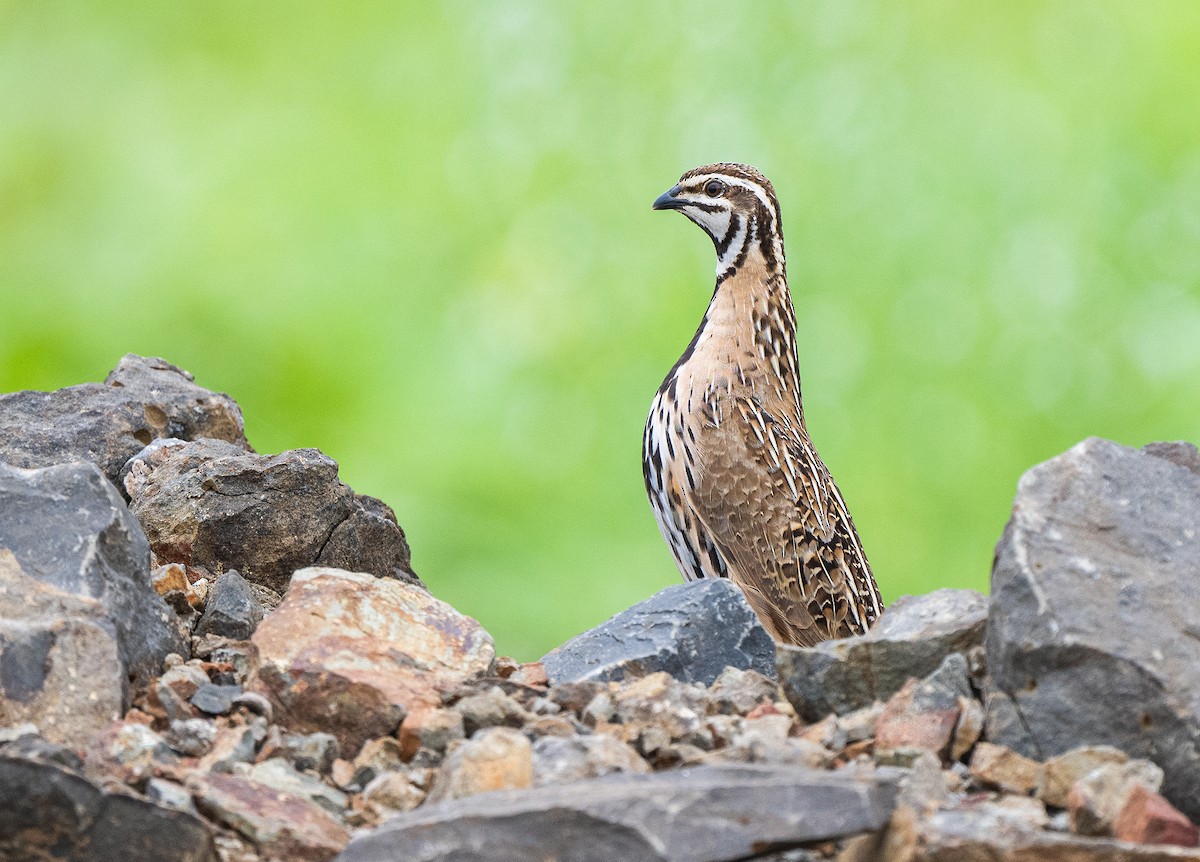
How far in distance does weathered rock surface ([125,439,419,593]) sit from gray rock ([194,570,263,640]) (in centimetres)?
33

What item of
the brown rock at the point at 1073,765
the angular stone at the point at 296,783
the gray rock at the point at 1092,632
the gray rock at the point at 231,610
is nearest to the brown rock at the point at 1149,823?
the brown rock at the point at 1073,765

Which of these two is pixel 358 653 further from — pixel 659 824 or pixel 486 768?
pixel 659 824

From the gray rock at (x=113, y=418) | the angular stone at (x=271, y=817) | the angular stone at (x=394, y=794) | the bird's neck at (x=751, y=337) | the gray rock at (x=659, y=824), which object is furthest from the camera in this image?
the bird's neck at (x=751, y=337)

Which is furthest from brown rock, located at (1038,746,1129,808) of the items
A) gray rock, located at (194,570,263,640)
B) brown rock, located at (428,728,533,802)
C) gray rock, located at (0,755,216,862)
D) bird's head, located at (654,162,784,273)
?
bird's head, located at (654,162,784,273)

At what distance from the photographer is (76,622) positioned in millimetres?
5031

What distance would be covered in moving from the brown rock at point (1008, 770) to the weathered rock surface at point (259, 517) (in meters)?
3.15

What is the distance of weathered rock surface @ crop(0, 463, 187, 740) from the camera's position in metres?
4.92

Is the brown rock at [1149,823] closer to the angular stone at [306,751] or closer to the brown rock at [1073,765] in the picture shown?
the brown rock at [1073,765]

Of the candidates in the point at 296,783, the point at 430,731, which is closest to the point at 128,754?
the point at 296,783

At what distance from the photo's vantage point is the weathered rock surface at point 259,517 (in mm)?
6887

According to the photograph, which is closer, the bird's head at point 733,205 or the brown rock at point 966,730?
the brown rock at point 966,730

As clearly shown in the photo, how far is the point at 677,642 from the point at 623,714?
0.79 m

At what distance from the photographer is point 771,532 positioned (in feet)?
28.4

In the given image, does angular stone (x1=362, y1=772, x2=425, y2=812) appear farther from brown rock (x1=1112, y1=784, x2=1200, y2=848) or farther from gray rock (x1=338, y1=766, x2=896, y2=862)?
brown rock (x1=1112, y1=784, x2=1200, y2=848)
